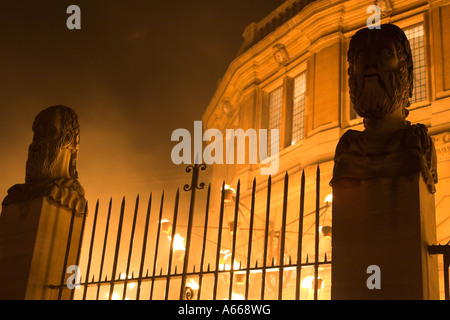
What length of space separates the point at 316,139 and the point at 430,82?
157 inches

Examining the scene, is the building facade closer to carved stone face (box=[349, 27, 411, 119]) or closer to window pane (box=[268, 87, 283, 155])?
window pane (box=[268, 87, 283, 155])

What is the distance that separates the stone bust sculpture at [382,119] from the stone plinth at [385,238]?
121 millimetres

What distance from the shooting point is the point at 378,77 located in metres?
5.61

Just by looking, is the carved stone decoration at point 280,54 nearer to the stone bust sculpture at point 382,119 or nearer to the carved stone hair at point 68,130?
the carved stone hair at point 68,130

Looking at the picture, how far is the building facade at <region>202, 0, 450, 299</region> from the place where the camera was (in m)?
19.0

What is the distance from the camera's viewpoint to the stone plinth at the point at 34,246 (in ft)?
24.9

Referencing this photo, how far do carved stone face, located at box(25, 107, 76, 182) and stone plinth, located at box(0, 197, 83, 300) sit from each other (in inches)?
18.7

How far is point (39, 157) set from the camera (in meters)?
8.25

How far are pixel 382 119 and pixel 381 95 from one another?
0.72 feet

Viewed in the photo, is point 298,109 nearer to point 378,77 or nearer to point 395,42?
point 395,42
